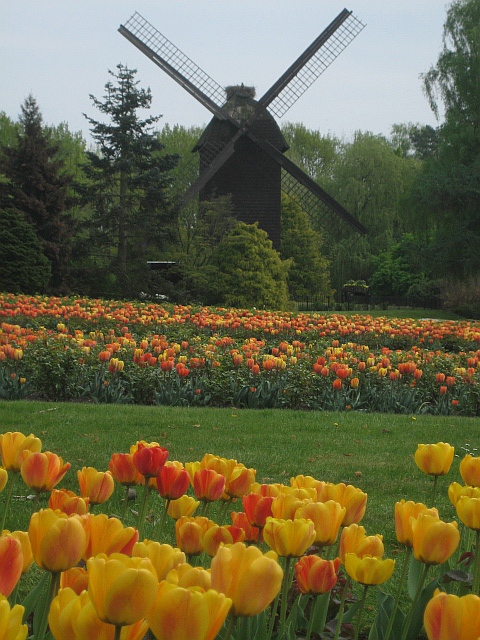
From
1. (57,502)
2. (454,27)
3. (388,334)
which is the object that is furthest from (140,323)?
(454,27)

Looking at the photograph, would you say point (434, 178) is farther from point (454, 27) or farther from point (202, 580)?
point (202, 580)

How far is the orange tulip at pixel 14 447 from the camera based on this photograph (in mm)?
1745

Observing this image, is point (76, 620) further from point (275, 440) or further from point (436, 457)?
point (275, 440)

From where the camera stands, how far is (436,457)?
192 centimetres

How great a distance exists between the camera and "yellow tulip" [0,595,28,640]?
0.83m

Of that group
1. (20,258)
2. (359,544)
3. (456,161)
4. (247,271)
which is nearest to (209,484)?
(359,544)

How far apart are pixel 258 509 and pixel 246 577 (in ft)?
1.75

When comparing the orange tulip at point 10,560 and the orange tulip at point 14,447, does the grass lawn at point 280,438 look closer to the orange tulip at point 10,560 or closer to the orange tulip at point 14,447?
the orange tulip at point 14,447

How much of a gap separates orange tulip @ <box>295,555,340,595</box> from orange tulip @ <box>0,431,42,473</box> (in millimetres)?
710

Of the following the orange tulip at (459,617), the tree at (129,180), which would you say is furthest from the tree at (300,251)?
the orange tulip at (459,617)

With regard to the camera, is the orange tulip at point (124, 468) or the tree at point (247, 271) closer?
the orange tulip at point (124, 468)

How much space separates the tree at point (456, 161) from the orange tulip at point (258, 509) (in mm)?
28222

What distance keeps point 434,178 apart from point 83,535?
29493 mm

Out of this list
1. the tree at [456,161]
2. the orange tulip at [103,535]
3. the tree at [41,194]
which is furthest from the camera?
the tree at [456,161]
